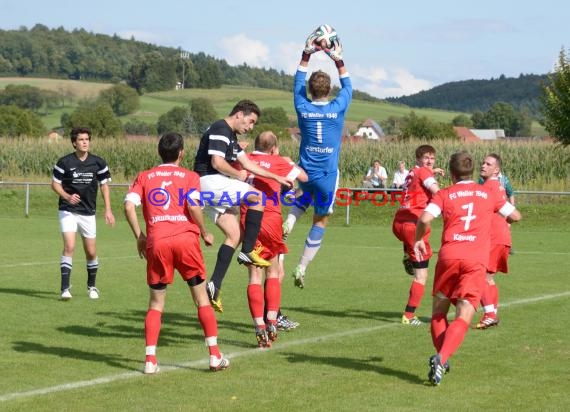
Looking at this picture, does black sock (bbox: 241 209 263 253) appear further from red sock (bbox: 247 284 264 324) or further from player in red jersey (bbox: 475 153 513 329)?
player in red jersey (bbox: 475 153 513 329)

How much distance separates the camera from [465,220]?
25.3 feet

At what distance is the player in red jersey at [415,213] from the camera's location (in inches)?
418

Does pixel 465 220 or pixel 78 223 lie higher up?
pixel 465 220

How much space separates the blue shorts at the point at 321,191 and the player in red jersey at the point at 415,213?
82 centimetres

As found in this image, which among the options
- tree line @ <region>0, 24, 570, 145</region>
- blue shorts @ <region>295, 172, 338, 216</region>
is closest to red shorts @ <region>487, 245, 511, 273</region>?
blue shorts @ <region>295, 172, 338, 216</region>

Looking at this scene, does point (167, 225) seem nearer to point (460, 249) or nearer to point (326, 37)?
point (460, 249)

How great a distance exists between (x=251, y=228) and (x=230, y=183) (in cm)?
51

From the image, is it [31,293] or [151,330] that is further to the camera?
[31,293]

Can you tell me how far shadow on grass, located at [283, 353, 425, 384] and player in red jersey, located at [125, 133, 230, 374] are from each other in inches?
38.5

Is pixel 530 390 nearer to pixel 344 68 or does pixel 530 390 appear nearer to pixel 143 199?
pixel 143 199

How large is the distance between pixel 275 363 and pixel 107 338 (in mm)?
2175

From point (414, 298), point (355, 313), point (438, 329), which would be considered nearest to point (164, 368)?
point (438, 329)

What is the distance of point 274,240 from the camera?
Result: 9773 mm

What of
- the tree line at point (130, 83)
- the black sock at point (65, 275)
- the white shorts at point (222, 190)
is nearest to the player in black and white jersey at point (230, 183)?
the white shorts at point (222, 190)
